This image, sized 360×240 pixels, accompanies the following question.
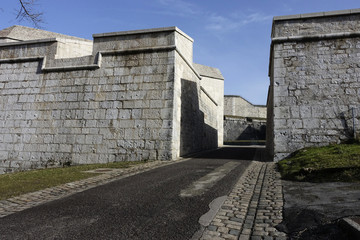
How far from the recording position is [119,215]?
287cm

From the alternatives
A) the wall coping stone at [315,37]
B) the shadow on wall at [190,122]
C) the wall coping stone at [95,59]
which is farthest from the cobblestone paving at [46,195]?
the wall coping stone at [315,37]

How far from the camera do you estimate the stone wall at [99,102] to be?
859 centimetres

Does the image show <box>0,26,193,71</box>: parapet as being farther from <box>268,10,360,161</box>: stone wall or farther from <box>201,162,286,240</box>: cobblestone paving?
<box>201,162,286,240</box>: cobblestone paving

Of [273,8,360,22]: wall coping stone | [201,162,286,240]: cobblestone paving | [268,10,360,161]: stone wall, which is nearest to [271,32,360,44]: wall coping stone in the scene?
[268,10,360,161]: stone wall

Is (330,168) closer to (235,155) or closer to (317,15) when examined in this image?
(235,155)

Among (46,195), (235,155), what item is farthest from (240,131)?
(46,195)

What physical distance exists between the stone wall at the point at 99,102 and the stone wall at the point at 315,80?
3.77 meters

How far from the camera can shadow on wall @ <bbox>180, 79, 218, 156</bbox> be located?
9.81 metres

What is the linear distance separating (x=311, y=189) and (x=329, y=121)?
15.9 ft

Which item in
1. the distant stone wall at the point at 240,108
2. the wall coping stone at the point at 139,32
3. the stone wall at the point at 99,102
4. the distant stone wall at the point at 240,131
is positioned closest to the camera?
the stone wall at the point at 99,102

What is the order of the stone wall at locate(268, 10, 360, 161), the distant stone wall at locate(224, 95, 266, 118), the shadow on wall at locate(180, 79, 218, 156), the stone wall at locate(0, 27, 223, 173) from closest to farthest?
the stone wall at locate(268, 10, 360, 161)
the stone wall at locate(0, 27, 223, 173)
the shadow on wall at locate(180, 79, 218, 156)
the distant stone wall at locate(224, 95, 266, 118)

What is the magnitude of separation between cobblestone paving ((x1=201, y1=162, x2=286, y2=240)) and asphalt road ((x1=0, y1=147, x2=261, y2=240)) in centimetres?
23

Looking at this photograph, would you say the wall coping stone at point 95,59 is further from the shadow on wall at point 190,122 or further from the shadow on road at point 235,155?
the shadow on road at point 235,155

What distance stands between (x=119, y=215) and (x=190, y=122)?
27.0ft
